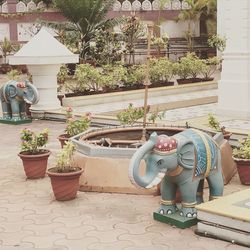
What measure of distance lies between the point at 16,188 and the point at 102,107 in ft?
22.4

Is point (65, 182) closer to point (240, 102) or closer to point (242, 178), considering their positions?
point (242, 178)

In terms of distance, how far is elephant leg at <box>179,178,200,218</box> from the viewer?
17.8 ft

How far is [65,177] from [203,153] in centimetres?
156

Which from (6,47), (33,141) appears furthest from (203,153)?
(6,47)

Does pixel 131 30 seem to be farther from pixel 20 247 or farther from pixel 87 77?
pixel 20 247

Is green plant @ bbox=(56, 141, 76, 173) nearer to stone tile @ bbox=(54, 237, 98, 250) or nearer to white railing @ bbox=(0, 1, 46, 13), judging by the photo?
stone tile @ bbox=(54, 237, 98, 250)

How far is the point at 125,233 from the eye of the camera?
5355 mm

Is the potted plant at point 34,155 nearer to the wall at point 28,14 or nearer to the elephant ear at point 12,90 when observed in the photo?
the elephant ear at point 12,90

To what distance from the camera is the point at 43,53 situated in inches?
486

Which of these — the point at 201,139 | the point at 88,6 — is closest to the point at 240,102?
the point at 201,139

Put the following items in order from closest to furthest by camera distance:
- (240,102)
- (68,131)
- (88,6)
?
(68,131) → (240,102) → (88,6)

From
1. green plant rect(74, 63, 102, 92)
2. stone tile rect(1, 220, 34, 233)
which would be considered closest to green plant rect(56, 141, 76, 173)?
stone tile rect(1, 220, 34, 233)

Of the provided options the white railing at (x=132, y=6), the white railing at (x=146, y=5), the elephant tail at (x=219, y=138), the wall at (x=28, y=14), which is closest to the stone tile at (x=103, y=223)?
the elephant tail at (x=219, y=138)

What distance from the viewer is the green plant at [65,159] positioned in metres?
6.31
